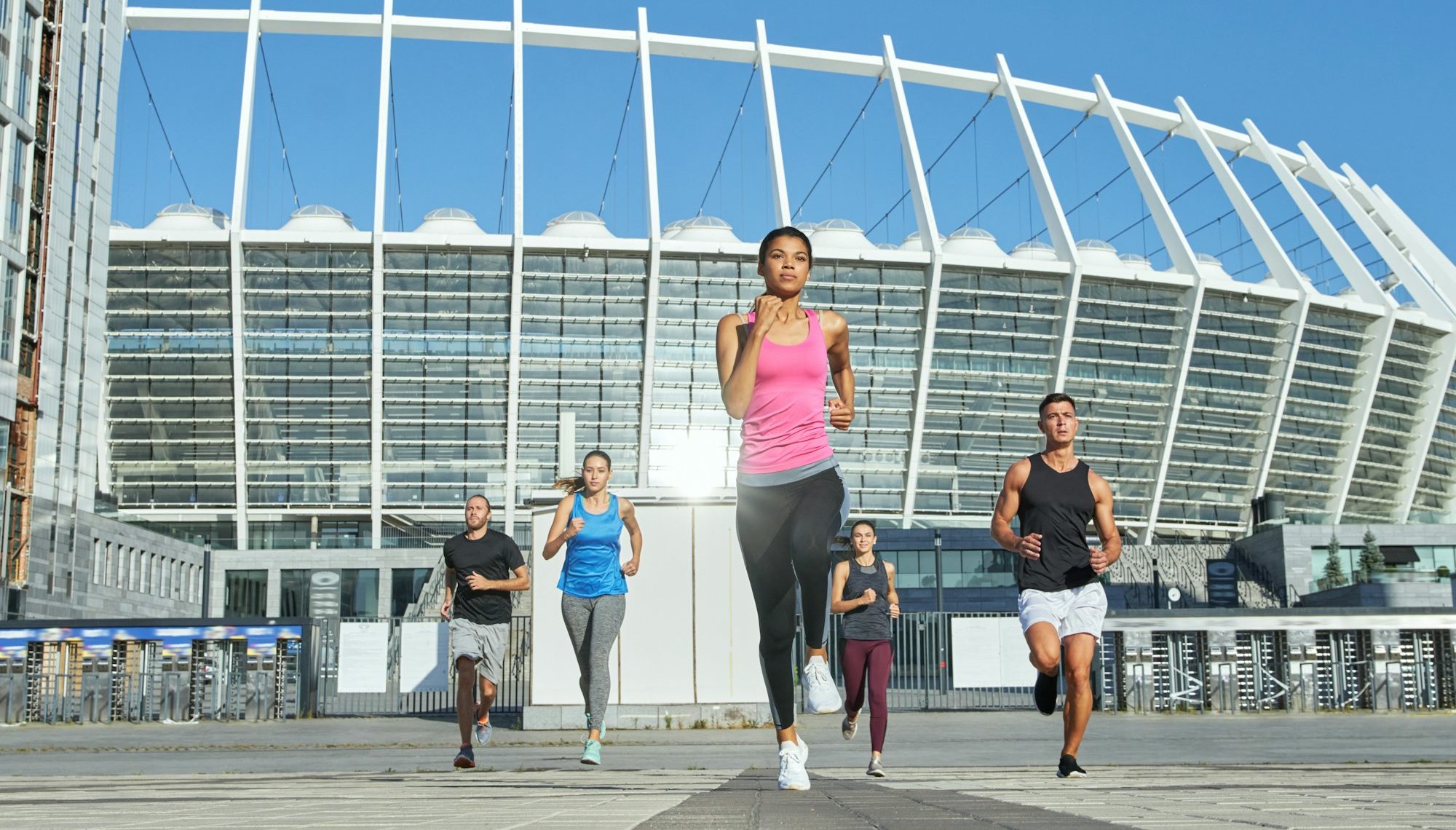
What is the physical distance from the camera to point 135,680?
21984mm

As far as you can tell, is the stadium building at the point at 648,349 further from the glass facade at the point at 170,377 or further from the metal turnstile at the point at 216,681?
the metal turnstile at the point at 216,681

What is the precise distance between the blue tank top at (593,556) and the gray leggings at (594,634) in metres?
0.05

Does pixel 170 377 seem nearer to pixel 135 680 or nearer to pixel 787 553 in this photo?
pixel 135 680

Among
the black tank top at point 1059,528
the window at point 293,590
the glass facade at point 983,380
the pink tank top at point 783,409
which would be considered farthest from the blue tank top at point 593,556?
the window at point 293,590

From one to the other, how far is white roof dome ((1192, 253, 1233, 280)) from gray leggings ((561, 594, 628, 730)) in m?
61.9

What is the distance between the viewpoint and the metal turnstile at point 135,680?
21891mm

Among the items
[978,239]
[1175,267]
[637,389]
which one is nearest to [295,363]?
[637,389]

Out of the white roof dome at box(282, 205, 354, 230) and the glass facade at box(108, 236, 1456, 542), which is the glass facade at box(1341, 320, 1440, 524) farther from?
the white roof dome at box(282, 205, 354, 230)

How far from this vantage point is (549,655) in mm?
18047

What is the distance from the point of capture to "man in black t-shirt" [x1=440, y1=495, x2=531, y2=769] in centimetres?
918

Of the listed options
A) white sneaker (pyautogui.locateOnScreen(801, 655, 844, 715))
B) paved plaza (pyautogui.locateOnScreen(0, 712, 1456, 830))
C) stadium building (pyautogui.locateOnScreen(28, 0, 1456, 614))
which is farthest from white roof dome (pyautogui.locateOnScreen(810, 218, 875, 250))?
white sneaker (pyautogui.locateOnScreen(801, 655, 844, 715))

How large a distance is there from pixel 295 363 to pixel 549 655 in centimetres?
4878

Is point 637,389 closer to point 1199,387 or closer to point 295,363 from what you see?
point 295,363

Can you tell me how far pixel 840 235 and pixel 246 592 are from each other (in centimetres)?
3108
